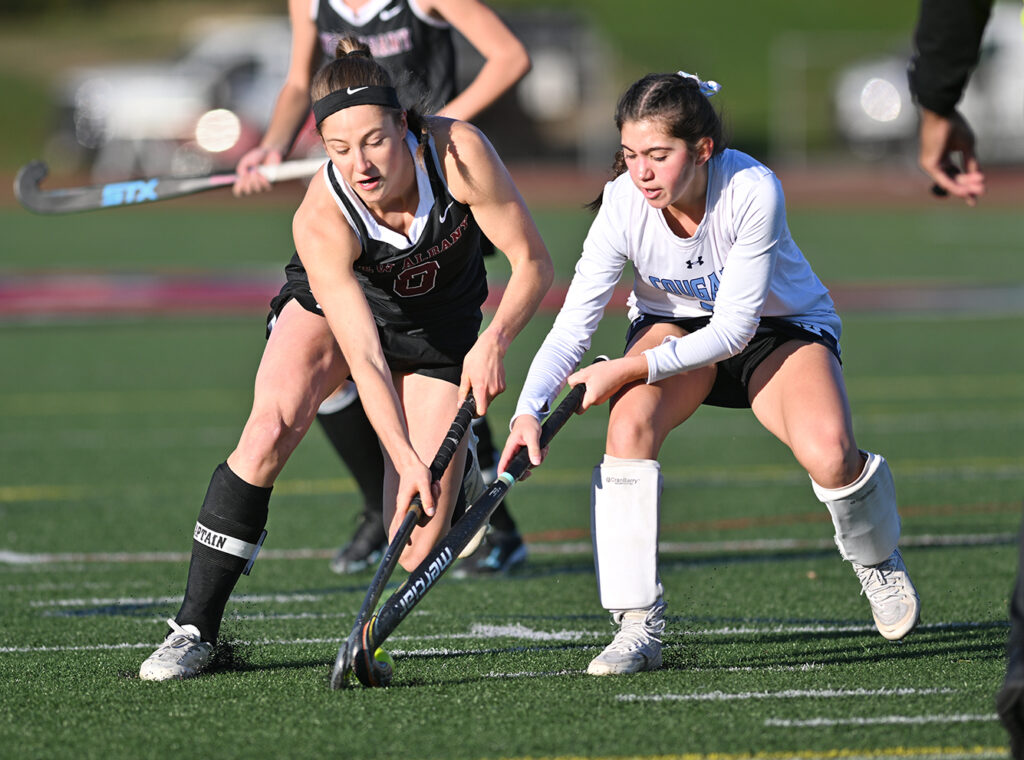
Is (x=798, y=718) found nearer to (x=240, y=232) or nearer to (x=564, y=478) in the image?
(x=564, y=478)

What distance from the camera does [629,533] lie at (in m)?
3.82

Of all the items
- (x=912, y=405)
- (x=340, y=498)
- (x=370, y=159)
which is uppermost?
(x=370, y=159)

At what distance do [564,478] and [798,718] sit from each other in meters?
4.05

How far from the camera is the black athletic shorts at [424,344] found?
4312mm

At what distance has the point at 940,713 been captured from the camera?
3332mm

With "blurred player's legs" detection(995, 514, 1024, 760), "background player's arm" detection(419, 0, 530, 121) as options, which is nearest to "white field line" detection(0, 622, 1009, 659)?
"blurred player's legs" detection(995, 514, 1024, 760)

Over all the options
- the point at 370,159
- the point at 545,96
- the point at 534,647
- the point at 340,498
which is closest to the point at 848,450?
the point at 534,647

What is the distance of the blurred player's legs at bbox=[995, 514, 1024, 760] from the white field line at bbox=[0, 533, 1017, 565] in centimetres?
286

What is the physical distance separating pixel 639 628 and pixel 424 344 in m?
1.05

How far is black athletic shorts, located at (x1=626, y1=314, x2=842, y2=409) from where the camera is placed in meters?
4.06

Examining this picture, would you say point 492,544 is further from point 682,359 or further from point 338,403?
point 682,359

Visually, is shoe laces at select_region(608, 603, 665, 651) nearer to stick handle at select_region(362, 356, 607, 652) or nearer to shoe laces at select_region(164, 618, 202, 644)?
stick handle at select_region(362, 356, 607, 652)

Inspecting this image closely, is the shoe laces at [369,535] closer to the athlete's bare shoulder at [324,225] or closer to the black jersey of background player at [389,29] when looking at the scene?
the black jersey of background player at [389,29]

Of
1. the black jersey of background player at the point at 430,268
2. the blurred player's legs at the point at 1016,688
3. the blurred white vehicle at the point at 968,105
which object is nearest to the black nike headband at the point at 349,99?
the black jersey of background player at the point at 430,268
